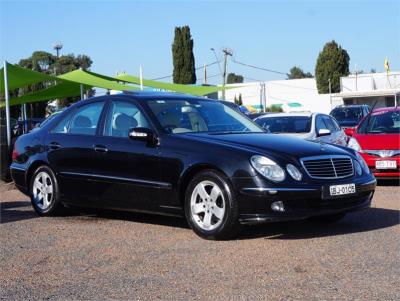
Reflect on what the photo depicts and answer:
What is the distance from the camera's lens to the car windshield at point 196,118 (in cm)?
721

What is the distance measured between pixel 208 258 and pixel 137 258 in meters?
0.65

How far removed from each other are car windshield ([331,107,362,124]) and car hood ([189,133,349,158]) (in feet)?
58.3

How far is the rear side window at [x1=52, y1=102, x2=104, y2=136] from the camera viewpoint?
25.6 ft

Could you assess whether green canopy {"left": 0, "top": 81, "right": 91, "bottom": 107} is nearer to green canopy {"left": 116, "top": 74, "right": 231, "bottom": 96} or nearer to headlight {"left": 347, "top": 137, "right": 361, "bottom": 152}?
green canopy {"left": 116, "top": 74, "right": 231, "bottom": 96}

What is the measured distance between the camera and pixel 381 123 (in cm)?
1274

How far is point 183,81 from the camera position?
2147 inches

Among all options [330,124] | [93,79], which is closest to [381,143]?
[330,124]

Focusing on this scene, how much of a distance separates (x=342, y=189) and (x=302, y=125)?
20.7 feet

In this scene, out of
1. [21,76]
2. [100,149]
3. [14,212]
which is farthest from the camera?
[21,76]

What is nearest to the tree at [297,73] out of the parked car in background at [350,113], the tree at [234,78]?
the tree at [234,78]

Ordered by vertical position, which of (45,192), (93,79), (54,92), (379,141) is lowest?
(45,192)

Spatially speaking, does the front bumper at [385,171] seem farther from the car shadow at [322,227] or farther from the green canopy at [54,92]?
the green canopy at [54,92]

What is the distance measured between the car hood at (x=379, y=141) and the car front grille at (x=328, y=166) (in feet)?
15.7

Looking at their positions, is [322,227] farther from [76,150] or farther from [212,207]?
[76,150]
